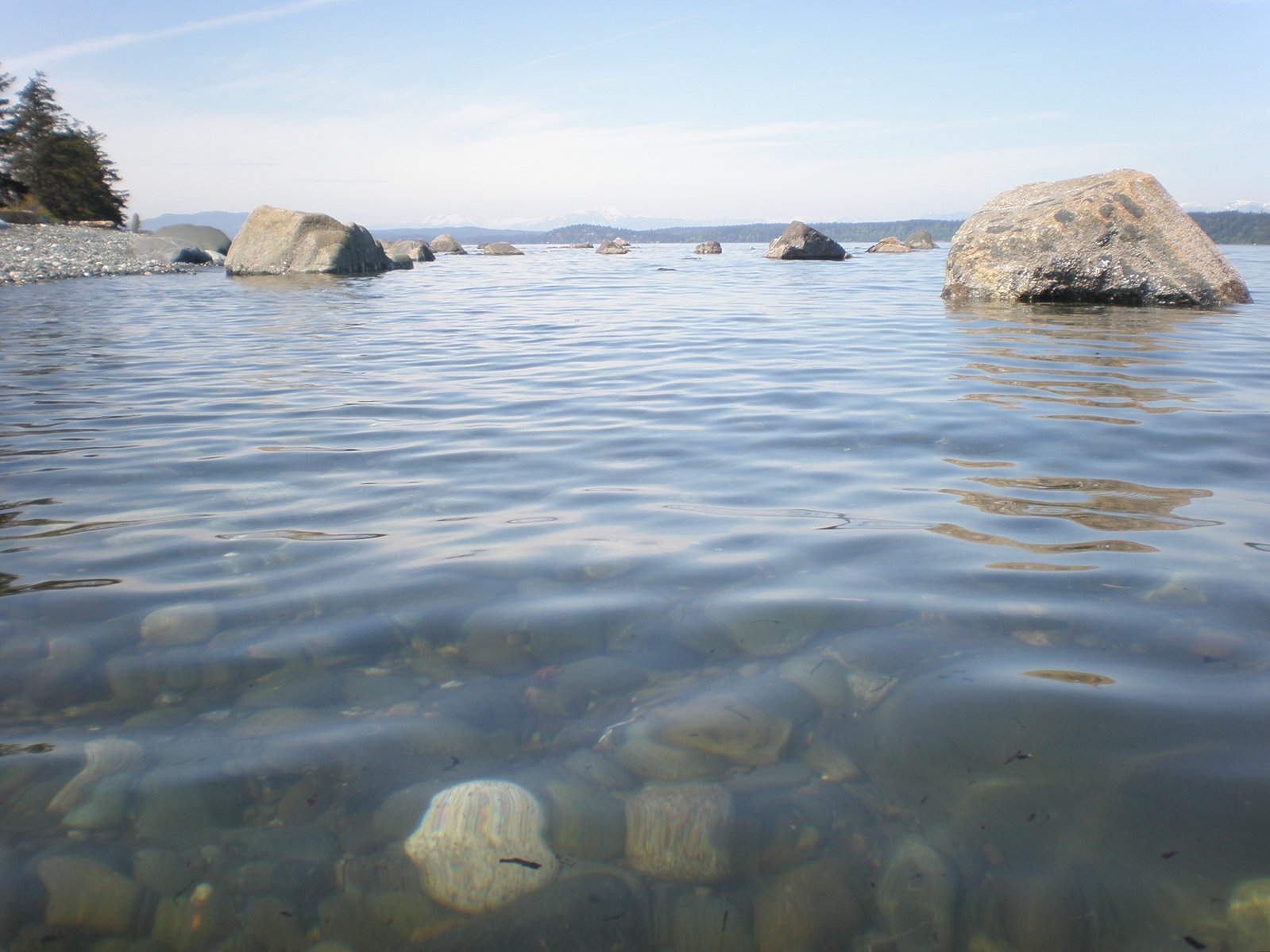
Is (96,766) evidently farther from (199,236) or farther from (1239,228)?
(1239,228)

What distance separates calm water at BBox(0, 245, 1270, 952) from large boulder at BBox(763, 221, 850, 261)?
2307cm

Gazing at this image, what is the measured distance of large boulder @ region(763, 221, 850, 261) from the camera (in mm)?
26058

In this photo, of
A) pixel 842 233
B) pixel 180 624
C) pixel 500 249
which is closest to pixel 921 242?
pixel 500 249

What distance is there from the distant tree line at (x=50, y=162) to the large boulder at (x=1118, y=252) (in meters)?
39.8

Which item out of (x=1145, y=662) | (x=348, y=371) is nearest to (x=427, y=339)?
(x=348, y=371)

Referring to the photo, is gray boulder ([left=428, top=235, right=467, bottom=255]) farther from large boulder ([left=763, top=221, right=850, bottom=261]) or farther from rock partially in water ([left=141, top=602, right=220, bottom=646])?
rock partially in water ([left=141, top=602, right=220, bottom=646])

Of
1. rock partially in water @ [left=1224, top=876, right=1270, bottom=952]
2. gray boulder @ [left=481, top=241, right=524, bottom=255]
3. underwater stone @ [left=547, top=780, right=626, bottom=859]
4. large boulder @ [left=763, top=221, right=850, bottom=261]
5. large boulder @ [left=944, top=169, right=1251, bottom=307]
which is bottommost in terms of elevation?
underwater stone @ [left=547, top=780, right=626, bottom=859]

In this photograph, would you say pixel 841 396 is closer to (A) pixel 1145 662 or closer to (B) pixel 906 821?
(A) pixel 1145 662

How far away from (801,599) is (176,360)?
6.51 metres

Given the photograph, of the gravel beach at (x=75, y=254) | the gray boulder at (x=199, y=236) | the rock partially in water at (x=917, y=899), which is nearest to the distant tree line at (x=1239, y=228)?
the gray boulder at (x=199, y=236)

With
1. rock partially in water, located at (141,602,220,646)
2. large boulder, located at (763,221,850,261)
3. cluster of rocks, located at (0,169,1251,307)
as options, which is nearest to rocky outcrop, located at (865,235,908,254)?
large boulder, located at (763,221,850,261)

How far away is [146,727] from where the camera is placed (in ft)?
5.49

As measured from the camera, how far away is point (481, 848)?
1.37 m

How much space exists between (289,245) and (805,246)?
15386 mm
